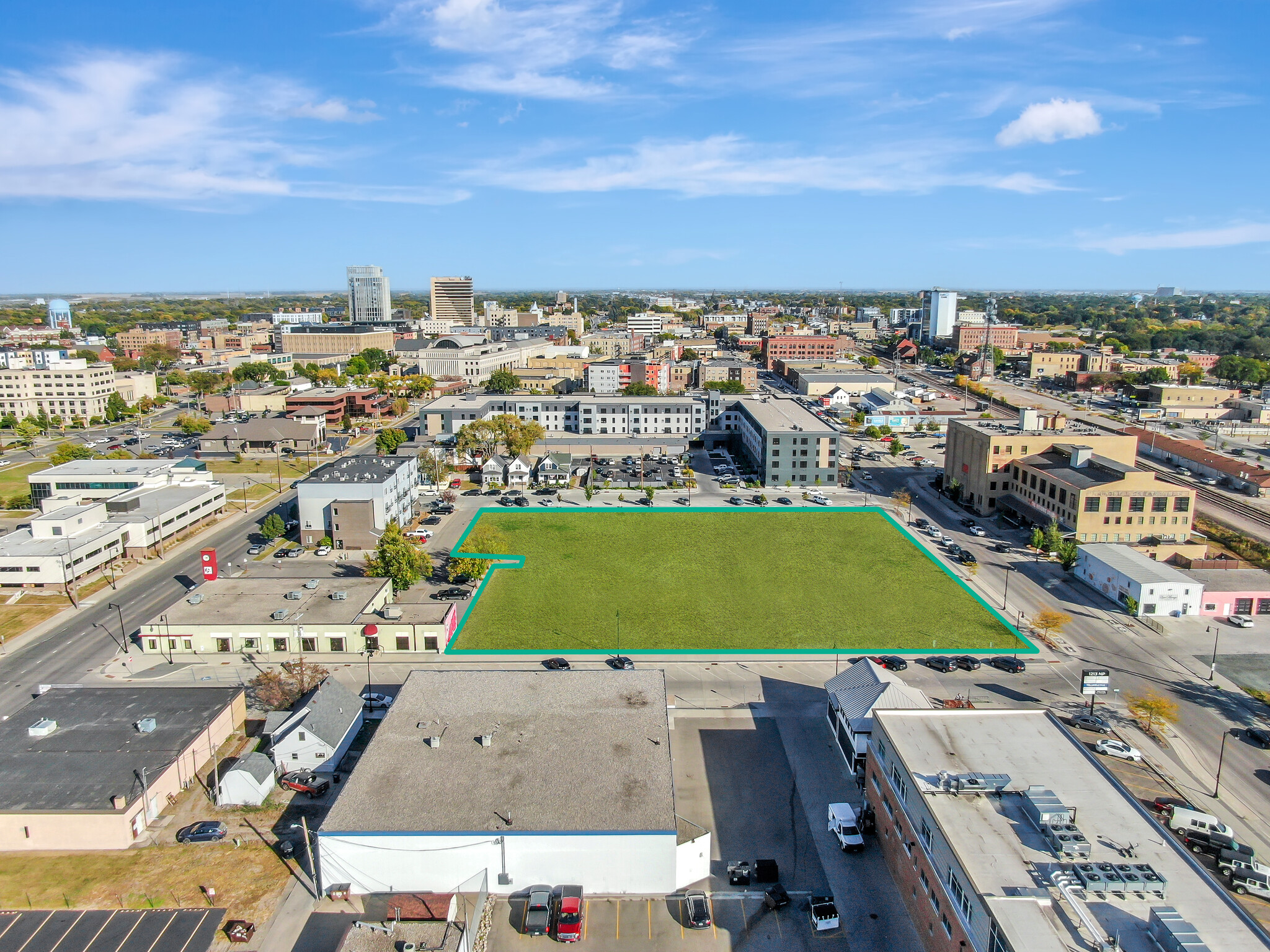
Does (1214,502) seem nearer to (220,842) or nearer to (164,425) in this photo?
(220,842)

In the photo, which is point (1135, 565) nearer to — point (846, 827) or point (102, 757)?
point (846, 827)

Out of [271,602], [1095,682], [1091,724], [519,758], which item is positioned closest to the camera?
[519,758]

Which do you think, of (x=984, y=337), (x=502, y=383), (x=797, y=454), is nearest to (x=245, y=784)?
(x=797, y=454)

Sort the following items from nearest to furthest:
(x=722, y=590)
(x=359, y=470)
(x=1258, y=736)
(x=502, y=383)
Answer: (x=1258, y=736) → (x=722, y=590) → (x=359, y=470) → (x=502, y=383)

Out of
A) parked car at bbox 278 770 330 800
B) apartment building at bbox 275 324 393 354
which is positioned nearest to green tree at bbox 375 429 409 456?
parked car at bbox 278 770 330 800

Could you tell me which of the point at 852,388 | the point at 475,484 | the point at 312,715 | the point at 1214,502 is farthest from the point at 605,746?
the point at 852,388

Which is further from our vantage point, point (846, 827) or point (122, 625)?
point (122, 625)

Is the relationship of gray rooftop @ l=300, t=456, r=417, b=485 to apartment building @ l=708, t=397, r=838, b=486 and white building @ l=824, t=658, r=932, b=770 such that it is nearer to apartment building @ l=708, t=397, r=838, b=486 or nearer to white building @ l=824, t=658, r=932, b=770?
apartment building @ l=708, t=397, r=838, b=486
